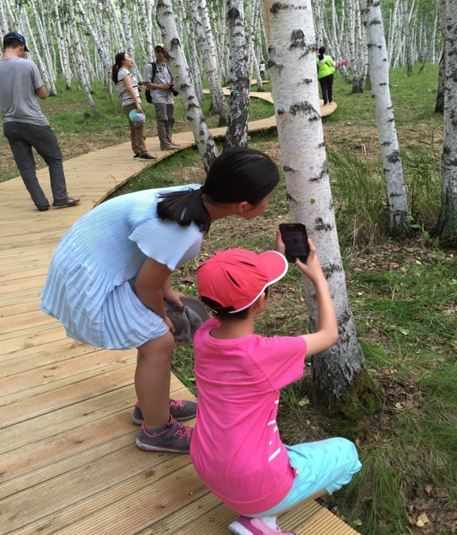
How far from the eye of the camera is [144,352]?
6.08ft

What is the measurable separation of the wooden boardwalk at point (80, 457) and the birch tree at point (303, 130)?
955mm

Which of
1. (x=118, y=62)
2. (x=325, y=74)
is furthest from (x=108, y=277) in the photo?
(x=325, y=74)

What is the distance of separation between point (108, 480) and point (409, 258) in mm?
3121

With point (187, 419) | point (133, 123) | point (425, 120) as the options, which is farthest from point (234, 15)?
point (187, 419)

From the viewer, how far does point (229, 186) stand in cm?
154

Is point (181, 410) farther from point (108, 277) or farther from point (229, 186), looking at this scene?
point (229, 186)

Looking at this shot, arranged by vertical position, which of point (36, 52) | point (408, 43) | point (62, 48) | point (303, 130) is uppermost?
point (36, 52)

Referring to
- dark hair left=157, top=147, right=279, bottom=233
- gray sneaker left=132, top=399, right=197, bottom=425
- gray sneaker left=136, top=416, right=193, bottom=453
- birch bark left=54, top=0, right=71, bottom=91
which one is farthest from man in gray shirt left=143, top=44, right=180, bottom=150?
birch bark left=54, top=0, right=71, bottom=91

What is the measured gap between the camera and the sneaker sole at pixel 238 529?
1505mm

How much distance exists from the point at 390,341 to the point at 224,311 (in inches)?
74.7

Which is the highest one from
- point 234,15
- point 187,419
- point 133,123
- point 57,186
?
point 234,15

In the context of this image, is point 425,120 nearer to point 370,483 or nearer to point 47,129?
point 47,129

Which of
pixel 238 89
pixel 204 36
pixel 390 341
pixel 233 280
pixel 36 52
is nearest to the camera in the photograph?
pixel 233 280

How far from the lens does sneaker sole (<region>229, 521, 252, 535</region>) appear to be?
59.3 inches
